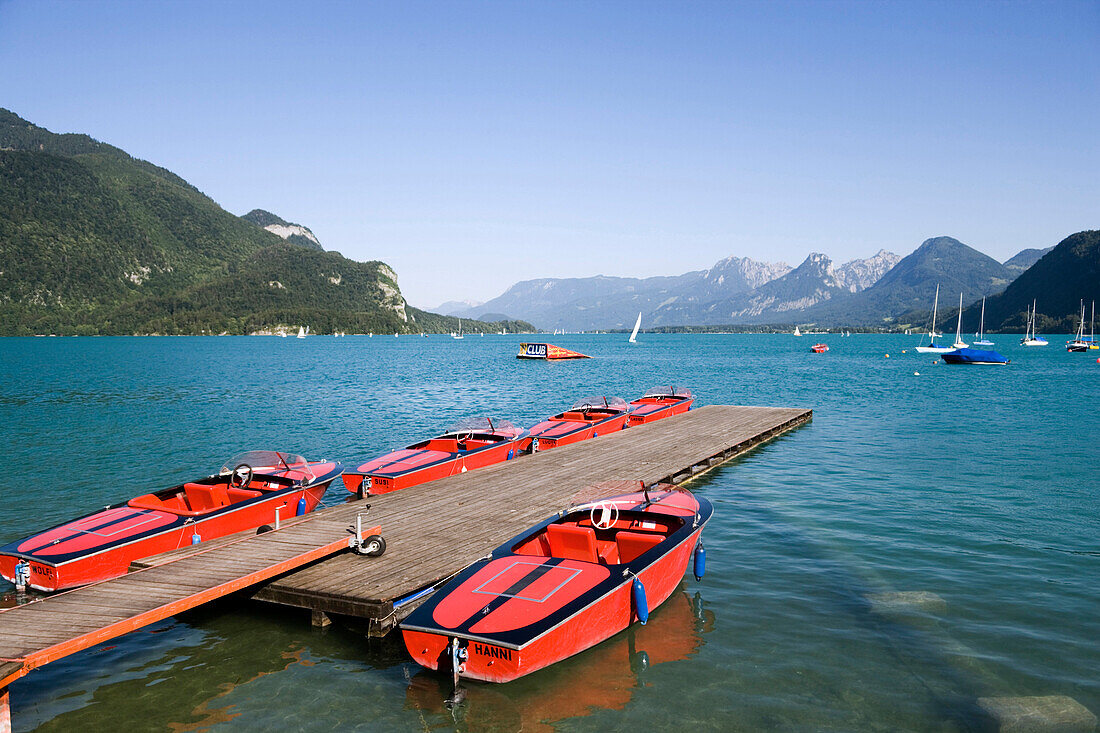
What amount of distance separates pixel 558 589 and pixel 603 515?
2.69 meters

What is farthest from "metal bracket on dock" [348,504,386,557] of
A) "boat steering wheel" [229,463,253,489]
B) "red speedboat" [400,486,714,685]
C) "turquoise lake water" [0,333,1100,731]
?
"boat steering wheel" [229,463,253,489]

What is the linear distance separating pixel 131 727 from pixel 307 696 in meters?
2.09

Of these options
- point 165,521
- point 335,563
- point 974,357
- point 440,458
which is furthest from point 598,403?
point 974,357

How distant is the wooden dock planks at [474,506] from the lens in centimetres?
1083

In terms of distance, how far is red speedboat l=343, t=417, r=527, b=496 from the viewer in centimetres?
1798

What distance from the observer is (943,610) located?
12.0 metres

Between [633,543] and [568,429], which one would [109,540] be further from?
[568,429]

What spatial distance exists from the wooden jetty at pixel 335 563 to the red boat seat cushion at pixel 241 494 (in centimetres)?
207

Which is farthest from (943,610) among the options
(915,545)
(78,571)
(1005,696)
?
(78,571)

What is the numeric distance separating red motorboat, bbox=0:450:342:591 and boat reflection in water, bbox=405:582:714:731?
6.48m

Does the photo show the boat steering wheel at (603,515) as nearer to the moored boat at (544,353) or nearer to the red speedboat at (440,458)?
the red speedboat at (440,458)

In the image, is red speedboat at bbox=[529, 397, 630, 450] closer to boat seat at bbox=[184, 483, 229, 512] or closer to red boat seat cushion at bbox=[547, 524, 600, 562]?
boat seat at bbox=[184, 483, 229, 512]

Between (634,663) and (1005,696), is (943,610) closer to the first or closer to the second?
(1005,696)

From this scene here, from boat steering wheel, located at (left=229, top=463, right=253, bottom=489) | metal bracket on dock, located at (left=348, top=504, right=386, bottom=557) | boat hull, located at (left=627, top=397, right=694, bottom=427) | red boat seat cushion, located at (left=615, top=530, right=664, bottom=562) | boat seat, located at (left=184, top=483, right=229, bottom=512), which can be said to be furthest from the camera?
boat hull, located at (left=627, top=397, right=694, bottom=427)
